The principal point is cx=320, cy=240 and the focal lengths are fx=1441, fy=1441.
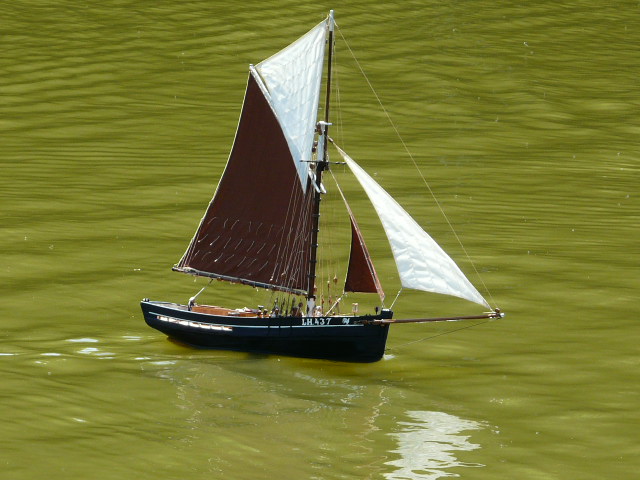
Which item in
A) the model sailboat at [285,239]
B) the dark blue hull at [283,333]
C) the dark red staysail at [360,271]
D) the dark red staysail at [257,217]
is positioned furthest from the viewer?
the dark red staysail at [257,217]

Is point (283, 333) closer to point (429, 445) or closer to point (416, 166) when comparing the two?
Result: point (429, 445)

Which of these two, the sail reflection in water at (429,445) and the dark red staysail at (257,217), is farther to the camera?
the dark red staysail at (257,217)

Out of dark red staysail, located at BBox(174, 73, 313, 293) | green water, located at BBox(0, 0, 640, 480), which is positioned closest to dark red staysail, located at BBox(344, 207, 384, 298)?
dark red staysail, located at BBox(174, 73, 313, 293)

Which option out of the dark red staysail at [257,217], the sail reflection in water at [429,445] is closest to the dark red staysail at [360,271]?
the dark red staysail at [257,217]

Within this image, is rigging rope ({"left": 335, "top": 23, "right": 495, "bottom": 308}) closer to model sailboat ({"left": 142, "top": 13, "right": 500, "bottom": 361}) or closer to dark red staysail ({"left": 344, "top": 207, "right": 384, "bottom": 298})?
model sailboat ({"left": 142, "top": 13, "right": 500, "bottom": 361})

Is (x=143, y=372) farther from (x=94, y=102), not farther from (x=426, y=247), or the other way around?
(x=94, y=102)

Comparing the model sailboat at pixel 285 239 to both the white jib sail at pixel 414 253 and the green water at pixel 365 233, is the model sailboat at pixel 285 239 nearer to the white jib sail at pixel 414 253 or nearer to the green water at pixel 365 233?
the white jib sail at pixel 414 253

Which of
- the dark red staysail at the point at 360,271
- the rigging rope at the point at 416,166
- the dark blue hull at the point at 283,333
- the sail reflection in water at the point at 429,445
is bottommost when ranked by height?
the sail reflection in water at the point at 429,445

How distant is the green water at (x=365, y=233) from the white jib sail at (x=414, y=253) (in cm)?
181

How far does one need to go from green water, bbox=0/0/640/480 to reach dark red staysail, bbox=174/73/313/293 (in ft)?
7.41

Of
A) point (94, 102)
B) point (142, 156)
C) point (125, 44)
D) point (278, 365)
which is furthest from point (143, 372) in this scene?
point (125, 44)

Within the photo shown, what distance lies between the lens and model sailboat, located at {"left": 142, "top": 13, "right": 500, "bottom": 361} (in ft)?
100

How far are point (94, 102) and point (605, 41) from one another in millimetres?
27069

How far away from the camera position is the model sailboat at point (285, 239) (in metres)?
30.5
